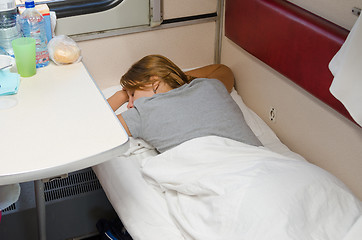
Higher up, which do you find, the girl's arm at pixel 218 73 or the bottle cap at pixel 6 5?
the bottle cap at pixel 6 5

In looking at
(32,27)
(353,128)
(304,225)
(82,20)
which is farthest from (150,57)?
(304,225)

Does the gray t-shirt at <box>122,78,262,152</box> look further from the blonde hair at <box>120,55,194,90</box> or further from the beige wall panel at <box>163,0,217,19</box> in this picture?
the beige wall panel at <box>163,0,217,19</box>

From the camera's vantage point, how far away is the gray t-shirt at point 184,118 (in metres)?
1.72

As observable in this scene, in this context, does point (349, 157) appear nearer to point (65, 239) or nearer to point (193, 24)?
point (193, 24)

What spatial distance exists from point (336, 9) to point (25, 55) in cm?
114

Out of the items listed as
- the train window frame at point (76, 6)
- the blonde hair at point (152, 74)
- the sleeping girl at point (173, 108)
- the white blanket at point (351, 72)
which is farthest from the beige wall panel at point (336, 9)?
the train window frame at point (76, 6)

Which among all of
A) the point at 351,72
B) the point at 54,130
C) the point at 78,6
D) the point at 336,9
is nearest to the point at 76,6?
the point at 78,6

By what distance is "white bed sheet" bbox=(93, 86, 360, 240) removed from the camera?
1461mm

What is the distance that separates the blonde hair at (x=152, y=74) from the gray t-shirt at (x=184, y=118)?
0.07m

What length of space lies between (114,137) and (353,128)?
0.85 m

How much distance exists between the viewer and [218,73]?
7.27 feet

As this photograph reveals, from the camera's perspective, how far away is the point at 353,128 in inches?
62.8

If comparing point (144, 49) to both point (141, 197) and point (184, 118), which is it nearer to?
point (184, 118)

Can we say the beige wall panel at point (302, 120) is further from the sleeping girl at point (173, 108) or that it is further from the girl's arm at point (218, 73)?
the sleeping girl at point (173, 108)
